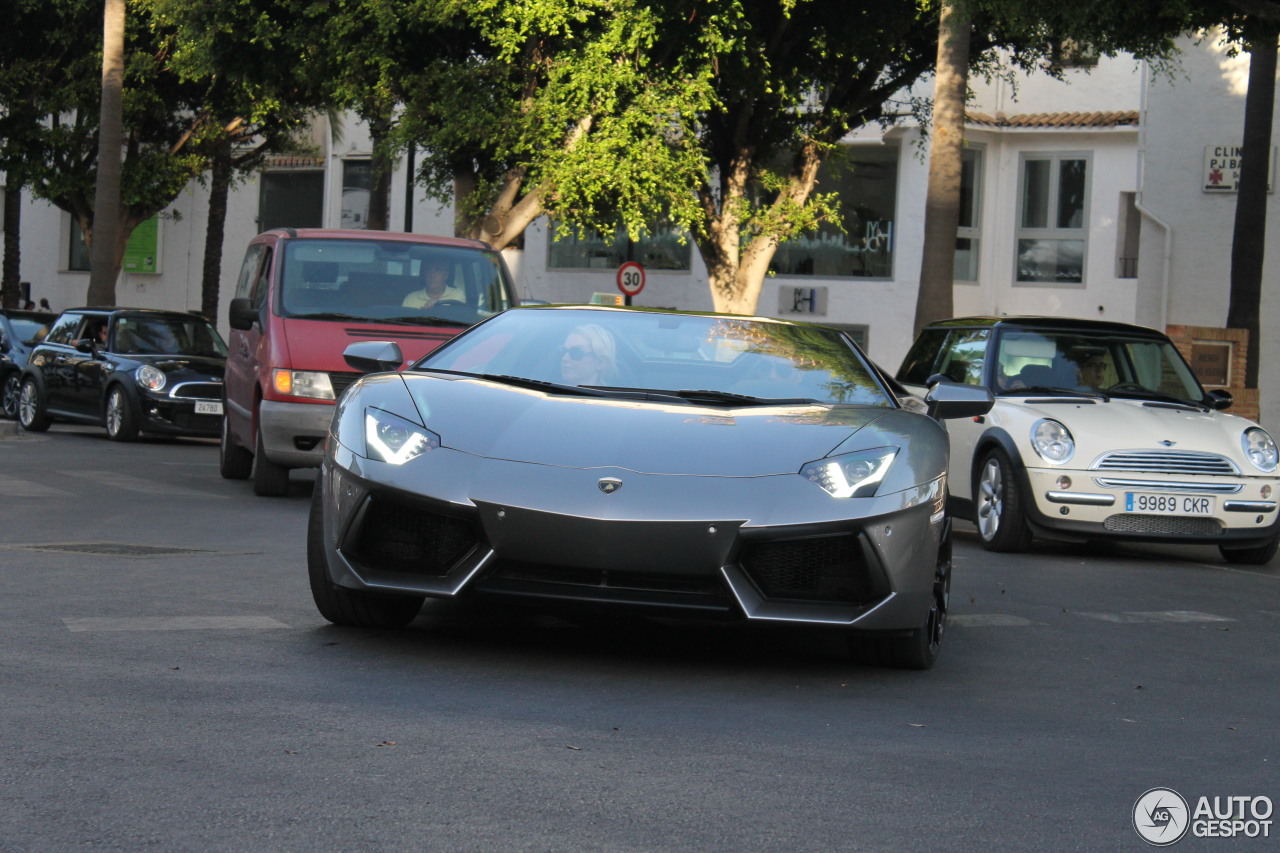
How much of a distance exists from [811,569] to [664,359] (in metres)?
1.48

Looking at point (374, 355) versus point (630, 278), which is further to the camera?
point (630, 278)

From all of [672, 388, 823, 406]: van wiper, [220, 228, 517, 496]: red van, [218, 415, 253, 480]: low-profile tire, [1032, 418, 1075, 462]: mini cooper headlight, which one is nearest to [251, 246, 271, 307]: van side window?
[220, 228, 517, 496]: red van

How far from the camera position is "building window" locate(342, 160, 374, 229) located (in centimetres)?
4219

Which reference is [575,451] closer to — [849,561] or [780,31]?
[849,561]

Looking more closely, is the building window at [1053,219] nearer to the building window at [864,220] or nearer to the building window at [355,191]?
the building window at [864,220]

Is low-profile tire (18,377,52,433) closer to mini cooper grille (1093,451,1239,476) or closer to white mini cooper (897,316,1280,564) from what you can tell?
white mini cooper (897,316,1280,564)

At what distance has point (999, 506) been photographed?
1175 centimetres

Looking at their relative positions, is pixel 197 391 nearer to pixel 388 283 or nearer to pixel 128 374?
pixel 128 374

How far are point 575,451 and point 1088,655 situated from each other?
102 inches

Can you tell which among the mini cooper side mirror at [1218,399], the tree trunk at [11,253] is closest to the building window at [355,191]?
the tree trunk at [11,253]

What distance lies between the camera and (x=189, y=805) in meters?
3.80

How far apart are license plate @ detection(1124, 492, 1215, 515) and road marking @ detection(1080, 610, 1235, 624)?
236cm

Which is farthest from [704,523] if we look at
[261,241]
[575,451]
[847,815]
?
[261,241]

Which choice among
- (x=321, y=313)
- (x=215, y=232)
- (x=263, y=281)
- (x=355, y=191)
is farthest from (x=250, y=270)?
(x=355, y=191)
